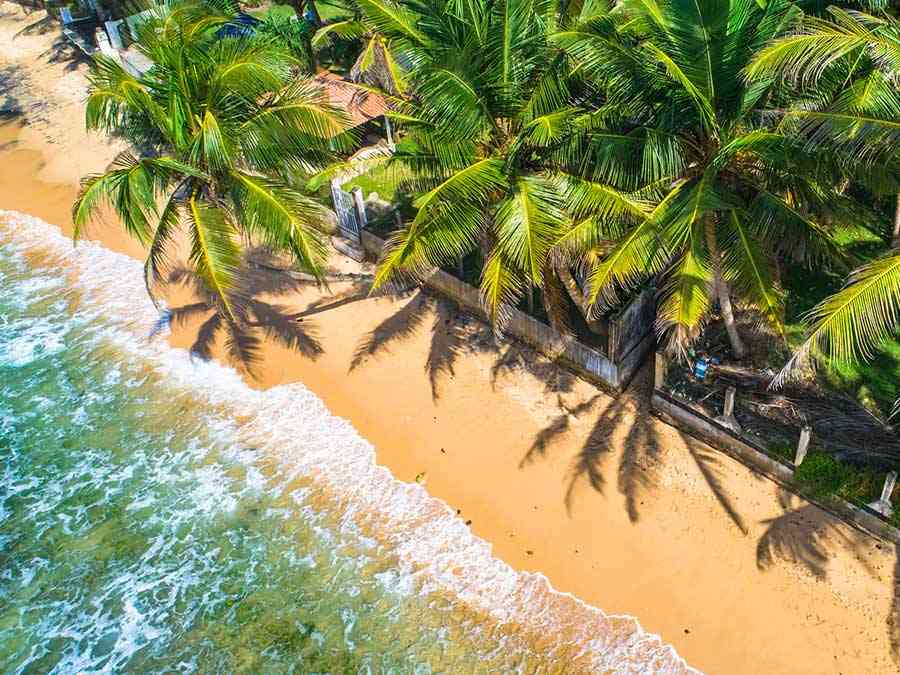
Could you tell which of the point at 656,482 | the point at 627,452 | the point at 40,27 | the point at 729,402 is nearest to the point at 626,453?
the point at 627,452

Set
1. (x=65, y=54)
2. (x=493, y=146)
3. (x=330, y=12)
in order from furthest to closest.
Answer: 1. (x=65, y=54)
2. (x=330, y=12)
3. (x=493, y=146)

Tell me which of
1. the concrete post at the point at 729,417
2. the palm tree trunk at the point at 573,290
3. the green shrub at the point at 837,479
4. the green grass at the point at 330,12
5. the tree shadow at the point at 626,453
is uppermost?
the green grass at the point at 330,12

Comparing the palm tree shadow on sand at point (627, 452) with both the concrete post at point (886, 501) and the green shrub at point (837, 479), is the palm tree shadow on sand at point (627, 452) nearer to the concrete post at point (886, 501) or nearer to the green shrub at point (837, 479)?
the green shrub at point (837, 479)

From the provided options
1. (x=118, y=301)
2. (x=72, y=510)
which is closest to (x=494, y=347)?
(x=72, y=510)

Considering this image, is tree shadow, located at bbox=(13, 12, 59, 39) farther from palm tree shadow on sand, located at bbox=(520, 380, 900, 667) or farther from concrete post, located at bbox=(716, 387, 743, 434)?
concrete post, located at bbox=(716, 387, 743, 434)

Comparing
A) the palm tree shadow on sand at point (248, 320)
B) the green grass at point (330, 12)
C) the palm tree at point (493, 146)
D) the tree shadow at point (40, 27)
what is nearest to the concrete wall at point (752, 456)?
the palm tree at point (493, 146)

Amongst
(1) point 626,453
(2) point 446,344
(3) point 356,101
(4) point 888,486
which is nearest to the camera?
(4) point 888,486

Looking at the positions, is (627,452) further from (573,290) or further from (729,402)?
(573,290)
